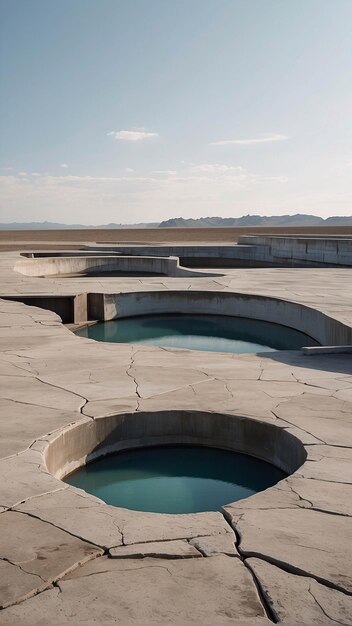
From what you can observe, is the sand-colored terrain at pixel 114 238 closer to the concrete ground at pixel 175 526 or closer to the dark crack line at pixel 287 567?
the concrete ground at pixel 175 526

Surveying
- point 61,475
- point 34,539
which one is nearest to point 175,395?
point 61,475

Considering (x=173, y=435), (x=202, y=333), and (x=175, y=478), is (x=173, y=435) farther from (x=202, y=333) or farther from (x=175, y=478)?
(x=202, y=333)

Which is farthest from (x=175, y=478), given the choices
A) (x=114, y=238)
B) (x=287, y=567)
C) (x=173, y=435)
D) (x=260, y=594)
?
(x=114, y=238)

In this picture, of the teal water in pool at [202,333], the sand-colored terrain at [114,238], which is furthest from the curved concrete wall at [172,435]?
the sand-colored terrain at [114,238]

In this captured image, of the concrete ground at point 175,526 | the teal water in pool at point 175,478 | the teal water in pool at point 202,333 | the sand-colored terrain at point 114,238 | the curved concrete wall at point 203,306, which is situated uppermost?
the sand-colored terrain at point 114,238

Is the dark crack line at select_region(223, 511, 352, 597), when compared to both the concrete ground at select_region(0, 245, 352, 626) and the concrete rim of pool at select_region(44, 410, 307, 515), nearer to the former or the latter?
the concrete ground at select_region(0, 245, 352, 626)

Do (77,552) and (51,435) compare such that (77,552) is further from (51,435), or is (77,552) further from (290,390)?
(290,390)
